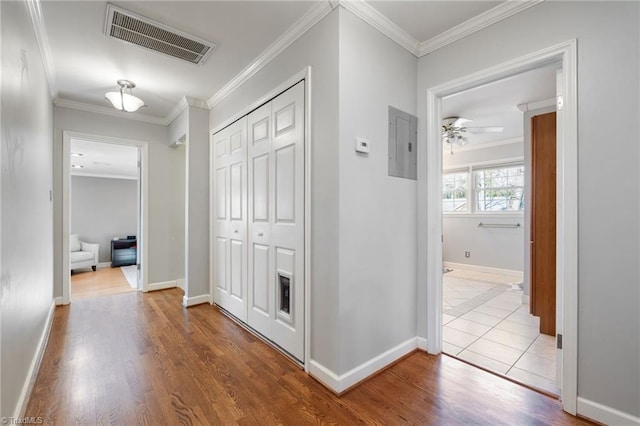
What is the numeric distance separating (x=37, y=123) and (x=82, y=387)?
2.06 m

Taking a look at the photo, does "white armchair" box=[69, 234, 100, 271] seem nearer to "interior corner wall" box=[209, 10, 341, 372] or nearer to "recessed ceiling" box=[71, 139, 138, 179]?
"recessed ceiling" box=[71, 139, 138, 179]

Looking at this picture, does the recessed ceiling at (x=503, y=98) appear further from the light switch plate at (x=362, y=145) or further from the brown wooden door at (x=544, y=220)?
the light switch plate at (x=362, y=145)

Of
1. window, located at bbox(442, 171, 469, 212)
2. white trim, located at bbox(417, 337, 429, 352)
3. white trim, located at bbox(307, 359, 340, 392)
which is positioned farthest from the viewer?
window, located at bbox(442, 171, 469, 212)

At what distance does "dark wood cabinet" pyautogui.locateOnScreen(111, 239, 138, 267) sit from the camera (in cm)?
668

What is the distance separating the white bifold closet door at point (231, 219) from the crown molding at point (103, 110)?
54.2 inches

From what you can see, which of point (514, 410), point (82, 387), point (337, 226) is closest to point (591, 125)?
point (337, 226)

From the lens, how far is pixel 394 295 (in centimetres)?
218

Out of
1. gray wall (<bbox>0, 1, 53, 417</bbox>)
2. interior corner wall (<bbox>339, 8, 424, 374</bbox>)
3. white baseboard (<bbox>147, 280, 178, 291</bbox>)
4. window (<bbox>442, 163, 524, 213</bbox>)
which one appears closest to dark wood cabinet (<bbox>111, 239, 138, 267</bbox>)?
white baseboard (<bbox>147, 280, 178, 291</bbox>)

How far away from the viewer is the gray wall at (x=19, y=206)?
1.35 m

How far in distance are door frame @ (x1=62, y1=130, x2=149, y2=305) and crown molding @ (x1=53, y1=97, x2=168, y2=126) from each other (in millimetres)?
318

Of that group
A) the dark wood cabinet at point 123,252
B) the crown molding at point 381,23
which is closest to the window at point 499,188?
the crown molding at point 381,23

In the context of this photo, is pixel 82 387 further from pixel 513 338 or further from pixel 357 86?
pixel 513 338

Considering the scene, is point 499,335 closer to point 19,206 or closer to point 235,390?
point 235,390

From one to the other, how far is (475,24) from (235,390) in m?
2.97
